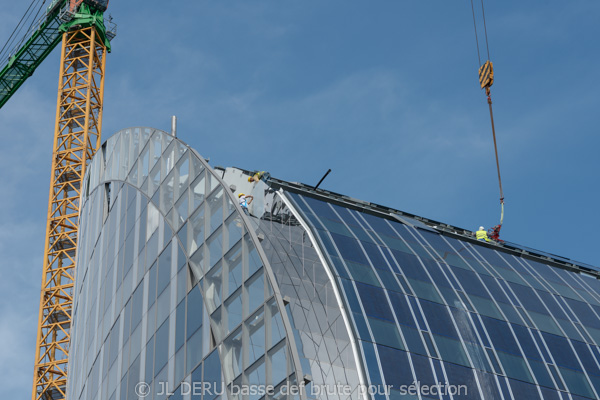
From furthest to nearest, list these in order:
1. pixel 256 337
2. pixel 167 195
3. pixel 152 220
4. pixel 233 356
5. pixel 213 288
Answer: pixel 152 220 < pixel 167 195 < pixel 213 288 < pixel 233 356 < pixel 256 337

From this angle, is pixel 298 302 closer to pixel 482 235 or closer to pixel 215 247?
pixel 215 247

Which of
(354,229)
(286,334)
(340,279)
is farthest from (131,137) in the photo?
(286,334)

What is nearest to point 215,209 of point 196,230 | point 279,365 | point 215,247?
point 196,230

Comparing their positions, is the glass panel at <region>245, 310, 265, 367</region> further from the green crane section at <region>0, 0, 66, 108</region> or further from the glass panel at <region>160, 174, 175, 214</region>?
the green crane section at <region>0, 0, 66, 108</region>

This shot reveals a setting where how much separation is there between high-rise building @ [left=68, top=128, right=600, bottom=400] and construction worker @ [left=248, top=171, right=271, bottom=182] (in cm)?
11

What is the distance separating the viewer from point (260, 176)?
49.1m

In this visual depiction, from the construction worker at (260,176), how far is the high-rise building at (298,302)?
11cm

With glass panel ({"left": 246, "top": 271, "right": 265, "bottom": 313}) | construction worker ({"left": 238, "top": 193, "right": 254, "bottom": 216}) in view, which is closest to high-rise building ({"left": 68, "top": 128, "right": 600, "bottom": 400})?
glass panel ({"left": 246, "top": 271, "right": 265, "bottom": 313})

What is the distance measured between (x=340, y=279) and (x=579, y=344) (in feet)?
44.9

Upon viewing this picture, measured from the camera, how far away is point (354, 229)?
4984 cm

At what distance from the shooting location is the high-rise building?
1575 inches

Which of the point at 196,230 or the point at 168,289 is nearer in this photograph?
the point at 196,230

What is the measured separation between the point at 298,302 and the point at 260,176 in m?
8.80
